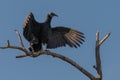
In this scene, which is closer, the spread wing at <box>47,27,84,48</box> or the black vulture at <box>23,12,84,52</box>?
the black vulture at <box>23,12,84,52</box>

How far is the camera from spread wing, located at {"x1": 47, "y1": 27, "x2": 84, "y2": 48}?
14250mm

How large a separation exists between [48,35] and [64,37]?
2.70ft

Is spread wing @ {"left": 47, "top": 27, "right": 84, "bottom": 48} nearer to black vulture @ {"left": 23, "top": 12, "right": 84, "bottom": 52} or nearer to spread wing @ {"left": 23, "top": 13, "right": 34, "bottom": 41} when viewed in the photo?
black vulture @ {"left": 23, "top": 12, "right": 84, "bottom": 52}

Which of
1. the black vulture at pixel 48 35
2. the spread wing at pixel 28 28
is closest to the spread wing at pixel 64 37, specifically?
the black vulture at pixel 48 35

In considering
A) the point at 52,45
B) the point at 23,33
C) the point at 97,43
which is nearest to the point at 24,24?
the point at 23,33

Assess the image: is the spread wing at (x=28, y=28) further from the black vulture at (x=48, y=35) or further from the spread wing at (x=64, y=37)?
the spread wing at (x=64, y=37)

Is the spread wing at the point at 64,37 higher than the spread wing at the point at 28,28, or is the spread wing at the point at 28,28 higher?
the spread wing at the point at 28,28

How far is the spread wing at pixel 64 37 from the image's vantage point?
1425 centimetres

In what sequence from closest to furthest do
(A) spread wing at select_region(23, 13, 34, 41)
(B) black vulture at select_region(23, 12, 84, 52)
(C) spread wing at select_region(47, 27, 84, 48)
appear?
(A) spread wing at select_region(23, 13, 34, 41)
(B) black vulture at select_region(23, 12, 84, 52)
(C) spread wing at select_region(47, 27, 84, 48)

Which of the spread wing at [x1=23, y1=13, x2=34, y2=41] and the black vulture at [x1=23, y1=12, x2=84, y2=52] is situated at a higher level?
the spread wing at [x1=23, y1=13, x2=34, y2=41]

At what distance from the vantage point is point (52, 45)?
46.1 ft

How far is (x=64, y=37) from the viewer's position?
14906mm

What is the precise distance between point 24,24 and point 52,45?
1246 millimetres

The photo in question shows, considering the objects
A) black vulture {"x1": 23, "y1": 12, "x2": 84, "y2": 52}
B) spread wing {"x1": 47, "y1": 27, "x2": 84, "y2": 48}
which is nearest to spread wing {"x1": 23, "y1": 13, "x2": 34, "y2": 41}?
black vulture {"x1": 23, "y1": 12, "x2": 84, "y2": 52}
